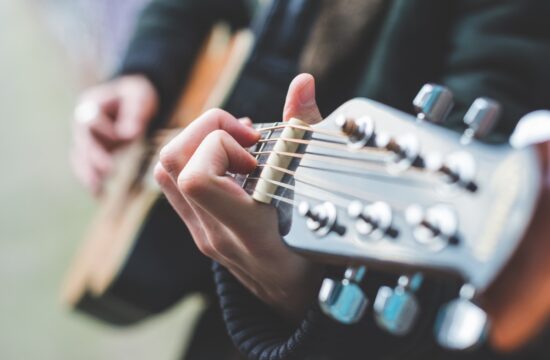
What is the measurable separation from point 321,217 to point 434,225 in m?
0.08

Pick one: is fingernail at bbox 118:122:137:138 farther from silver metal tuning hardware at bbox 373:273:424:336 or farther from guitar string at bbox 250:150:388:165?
silver metal tuning hardware at bbox 373:273:424:336

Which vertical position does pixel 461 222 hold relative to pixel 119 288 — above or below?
above

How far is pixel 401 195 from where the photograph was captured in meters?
0.34

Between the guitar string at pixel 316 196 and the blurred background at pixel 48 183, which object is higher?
the guitar string at pixel 316 196

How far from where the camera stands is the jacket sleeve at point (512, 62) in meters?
0.60

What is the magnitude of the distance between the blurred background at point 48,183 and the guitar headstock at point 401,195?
791 millimetres

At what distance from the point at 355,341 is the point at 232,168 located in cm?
17

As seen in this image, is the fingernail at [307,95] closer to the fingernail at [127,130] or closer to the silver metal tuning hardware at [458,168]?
the silver metal tuning hardware at [458,168]

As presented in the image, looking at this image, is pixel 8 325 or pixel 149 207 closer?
pixel 149 207

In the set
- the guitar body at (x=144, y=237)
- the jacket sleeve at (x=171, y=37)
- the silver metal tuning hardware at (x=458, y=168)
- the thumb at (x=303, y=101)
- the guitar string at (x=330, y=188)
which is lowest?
the guitar body at (x=144, y=237)

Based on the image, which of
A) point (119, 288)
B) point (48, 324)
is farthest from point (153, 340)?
point (119, 288)

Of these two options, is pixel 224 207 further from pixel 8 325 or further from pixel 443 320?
pixel 8 325

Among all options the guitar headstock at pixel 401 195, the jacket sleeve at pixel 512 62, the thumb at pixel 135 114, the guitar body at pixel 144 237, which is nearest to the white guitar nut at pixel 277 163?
the guitar headstock at pixel 401 195

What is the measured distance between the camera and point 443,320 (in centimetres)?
34
